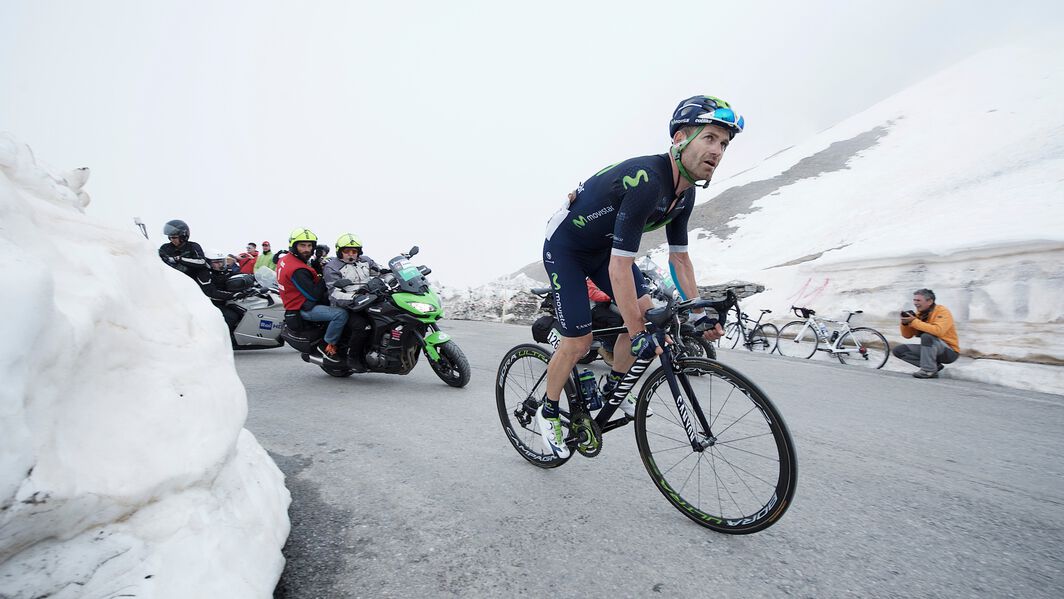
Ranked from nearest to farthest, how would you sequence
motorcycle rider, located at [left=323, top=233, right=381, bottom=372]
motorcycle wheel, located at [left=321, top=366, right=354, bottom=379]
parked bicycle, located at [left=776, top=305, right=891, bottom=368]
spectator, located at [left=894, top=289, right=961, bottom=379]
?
motorcycle rider, located at [left=323, top=233, right=381, bottom=372] → motorcycle wheel, located at [left=321, top=366, right=354, bottom=379] → spectator, located at [left=894, top=289, right=961, bottom=379] → parked bicycle, located at [left=776, top=305, right=891, bottom=368]

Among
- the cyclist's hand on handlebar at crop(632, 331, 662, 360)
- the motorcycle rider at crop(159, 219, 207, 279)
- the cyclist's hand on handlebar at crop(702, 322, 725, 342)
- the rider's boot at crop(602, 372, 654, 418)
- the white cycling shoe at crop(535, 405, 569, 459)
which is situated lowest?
the white cycling shoe at crop(535, 405, 569, 459)

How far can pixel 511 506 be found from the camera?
2680 mm

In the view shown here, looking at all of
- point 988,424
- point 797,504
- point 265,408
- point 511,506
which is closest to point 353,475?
point 511,506

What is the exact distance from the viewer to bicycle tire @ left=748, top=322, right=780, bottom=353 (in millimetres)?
11398

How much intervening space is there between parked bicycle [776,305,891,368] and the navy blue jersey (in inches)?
326

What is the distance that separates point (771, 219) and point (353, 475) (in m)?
37.0

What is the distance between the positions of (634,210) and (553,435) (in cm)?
150

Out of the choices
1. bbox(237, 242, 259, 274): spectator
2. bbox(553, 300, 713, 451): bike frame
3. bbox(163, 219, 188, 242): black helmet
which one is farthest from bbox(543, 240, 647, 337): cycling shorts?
bbox(237, 242, 259, 274): spectator

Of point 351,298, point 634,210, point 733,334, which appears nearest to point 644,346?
point 634,210

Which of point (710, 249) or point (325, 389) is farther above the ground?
point (710, 249)

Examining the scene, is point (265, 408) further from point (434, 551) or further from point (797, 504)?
point (797, 504)

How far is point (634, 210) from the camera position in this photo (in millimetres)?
2496

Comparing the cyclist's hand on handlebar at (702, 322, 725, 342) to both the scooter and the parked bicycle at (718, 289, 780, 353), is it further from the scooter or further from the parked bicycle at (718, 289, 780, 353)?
the parked bicycle at (718, 289, 780, 353)

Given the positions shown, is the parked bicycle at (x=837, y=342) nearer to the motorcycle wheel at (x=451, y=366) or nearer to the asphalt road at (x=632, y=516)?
the asphalt road at (x=632, y=516)
